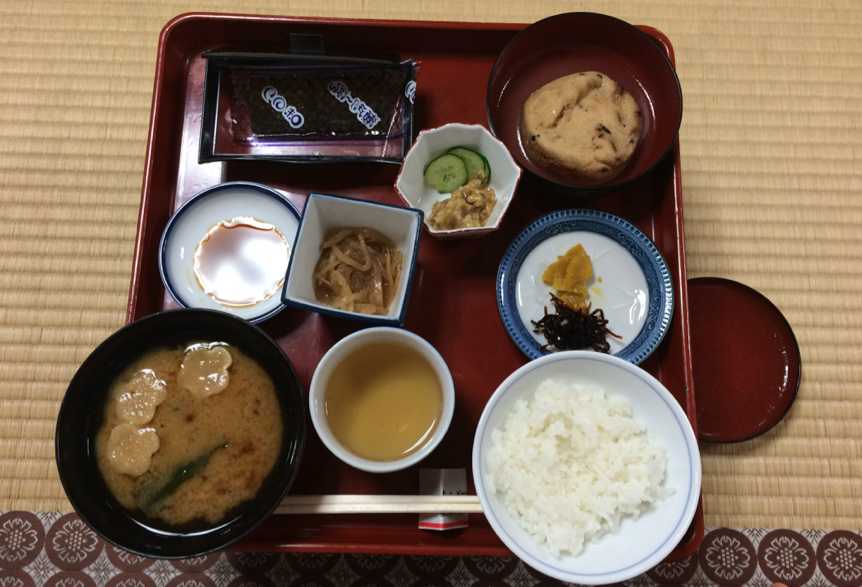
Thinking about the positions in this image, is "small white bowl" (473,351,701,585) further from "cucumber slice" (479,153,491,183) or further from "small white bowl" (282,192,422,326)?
"cucumber slice" (479,153,491,183)

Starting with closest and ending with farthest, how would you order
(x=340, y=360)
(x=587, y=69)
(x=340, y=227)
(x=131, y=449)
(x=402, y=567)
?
(x=131, y=449) < (x=340, y=360) < (x=340, y=227) < (x=402, y=567) < (x=587, y=69)

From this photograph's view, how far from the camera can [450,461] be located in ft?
5.61

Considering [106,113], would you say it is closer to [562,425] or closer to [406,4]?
[406,4]

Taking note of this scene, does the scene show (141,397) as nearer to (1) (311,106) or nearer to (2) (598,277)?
(1) (311,106)

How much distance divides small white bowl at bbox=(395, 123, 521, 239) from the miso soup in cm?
78

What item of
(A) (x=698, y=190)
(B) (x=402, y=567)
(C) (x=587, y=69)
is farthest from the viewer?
(A) (x=698, y=190)

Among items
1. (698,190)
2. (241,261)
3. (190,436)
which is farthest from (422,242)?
(698,190)

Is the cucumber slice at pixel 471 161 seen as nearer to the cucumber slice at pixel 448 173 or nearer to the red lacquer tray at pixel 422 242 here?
the cucumber slice at pixel 448 173

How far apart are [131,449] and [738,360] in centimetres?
208

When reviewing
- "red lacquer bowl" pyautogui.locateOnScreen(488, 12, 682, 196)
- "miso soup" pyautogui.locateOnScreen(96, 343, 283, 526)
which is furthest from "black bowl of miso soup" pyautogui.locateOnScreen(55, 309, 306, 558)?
"red lacquer bowl" pyautogui.locateOnScreen(488, 12, 682, 196)

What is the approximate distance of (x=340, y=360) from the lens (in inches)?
62.7

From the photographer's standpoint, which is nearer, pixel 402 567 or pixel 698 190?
pixel 402 567

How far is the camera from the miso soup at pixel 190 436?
148 cm

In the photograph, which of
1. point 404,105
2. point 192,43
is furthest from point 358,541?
point 192,43
